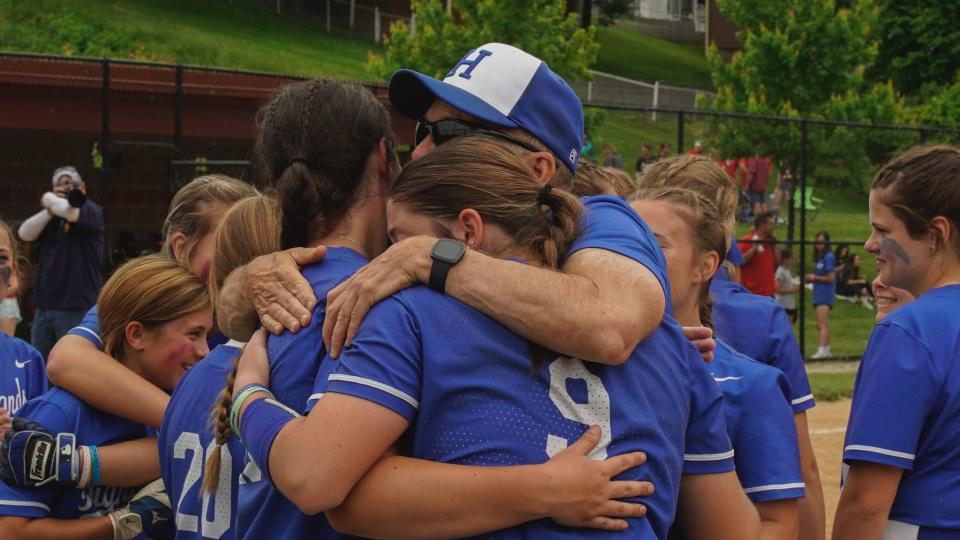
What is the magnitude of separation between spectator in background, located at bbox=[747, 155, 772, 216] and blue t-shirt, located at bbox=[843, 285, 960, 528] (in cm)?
1292

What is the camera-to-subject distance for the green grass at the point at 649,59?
141 feet

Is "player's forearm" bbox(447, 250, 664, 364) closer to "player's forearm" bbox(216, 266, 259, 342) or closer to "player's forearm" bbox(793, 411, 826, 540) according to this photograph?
"player's forearm" bbox(216, 266, 259, 342)

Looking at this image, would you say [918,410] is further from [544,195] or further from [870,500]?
[544,195]

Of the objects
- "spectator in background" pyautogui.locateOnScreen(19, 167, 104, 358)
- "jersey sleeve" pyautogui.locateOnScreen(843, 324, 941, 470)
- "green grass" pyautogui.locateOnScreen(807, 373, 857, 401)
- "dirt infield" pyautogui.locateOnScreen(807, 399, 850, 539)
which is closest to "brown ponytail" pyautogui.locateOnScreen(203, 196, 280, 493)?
"jersey sleeve" pyautogui.locateOnScreen(843, 324, 941, 470)

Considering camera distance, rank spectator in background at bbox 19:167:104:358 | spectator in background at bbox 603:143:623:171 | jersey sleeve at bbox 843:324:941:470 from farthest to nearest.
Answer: spectator in background at bbox 603:143:623:171 < spectator in background at bbox 19:167:104:358 < jersey sleeve at bbox 843:324:941:470

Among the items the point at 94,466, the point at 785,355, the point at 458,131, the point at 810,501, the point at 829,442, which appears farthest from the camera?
the point at 829,442

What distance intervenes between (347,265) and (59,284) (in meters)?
9.05

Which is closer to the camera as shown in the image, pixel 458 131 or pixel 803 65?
pixel 458 131

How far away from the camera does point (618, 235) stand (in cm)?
217

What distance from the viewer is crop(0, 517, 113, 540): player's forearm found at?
119 inches

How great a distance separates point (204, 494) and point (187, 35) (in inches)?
1212

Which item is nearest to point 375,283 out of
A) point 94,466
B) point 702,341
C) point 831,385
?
point 702,341

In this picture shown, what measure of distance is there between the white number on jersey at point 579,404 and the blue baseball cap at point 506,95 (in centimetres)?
59

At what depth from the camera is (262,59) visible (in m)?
30.7
